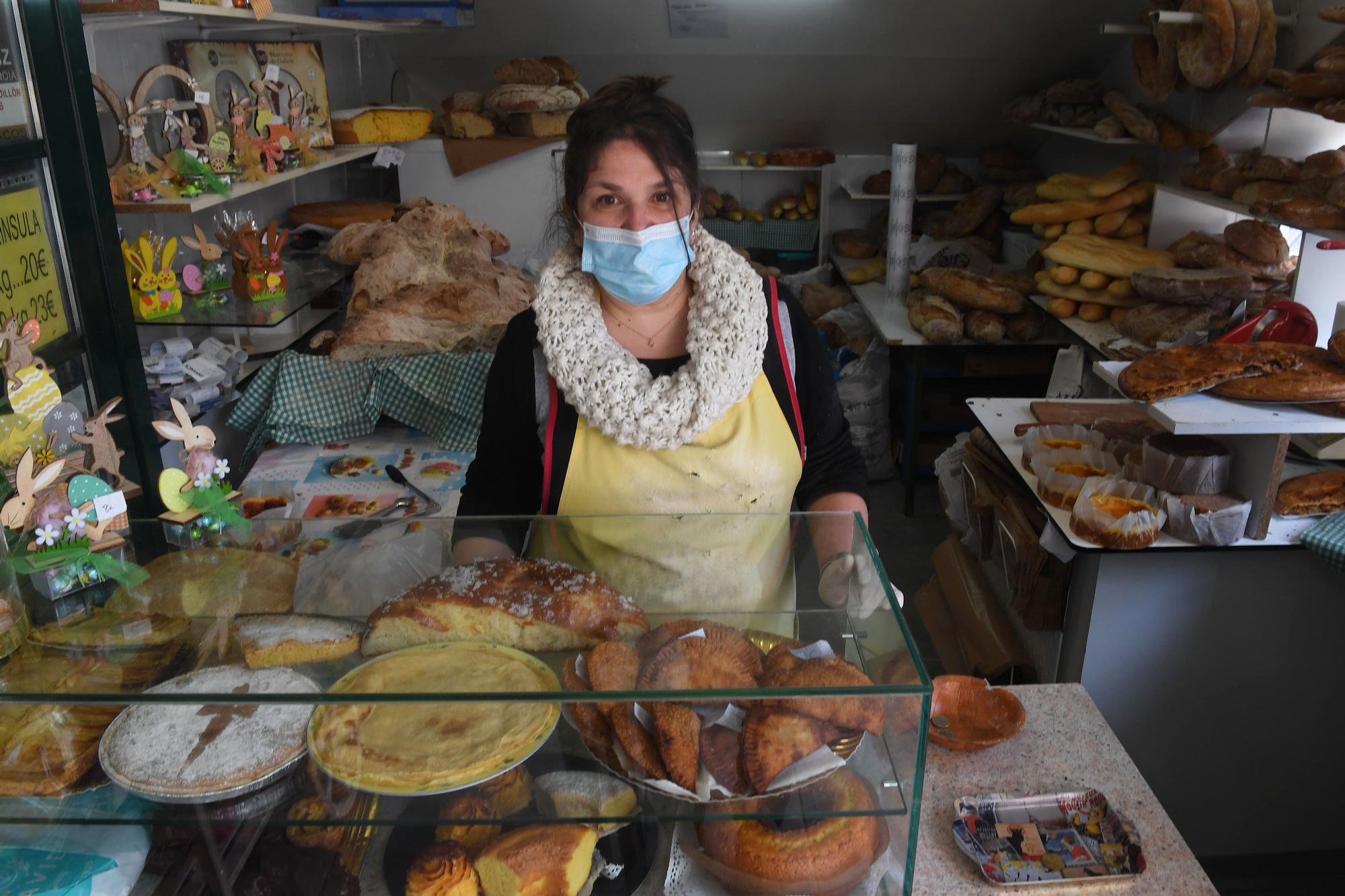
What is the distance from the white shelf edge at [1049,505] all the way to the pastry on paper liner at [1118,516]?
0.02 meters

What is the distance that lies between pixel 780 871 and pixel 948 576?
2.42 m

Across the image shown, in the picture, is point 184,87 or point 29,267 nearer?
point 29,267

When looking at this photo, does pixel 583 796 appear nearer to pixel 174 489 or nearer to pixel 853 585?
pixel 853 585

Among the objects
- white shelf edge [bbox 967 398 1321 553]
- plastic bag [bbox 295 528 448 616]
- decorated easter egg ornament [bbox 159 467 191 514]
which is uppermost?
decorated easter egg ornament [bbox 159 467 191 514]

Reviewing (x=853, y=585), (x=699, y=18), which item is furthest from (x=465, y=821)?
(x=699, y=18)

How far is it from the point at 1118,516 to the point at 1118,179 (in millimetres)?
2654

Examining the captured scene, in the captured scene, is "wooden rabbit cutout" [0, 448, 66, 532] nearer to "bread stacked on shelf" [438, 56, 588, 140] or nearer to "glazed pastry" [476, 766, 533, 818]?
"glazed pastry" [476, 766, 533, 818]

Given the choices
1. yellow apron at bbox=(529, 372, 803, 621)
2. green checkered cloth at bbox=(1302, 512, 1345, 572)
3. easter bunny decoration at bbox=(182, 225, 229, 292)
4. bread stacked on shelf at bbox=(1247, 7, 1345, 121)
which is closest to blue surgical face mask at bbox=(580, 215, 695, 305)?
yellow apron at bbox=(529, 372, 803, 621)

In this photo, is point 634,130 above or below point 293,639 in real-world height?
above

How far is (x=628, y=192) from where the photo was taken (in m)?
1.71

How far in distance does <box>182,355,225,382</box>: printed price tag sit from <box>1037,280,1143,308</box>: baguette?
3.36 meters

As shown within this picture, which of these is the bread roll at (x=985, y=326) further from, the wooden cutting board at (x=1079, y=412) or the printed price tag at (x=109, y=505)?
the printed price tag at (x=109, y=505)

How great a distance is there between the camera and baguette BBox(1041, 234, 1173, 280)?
4016 mm

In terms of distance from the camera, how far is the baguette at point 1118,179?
175 inches
